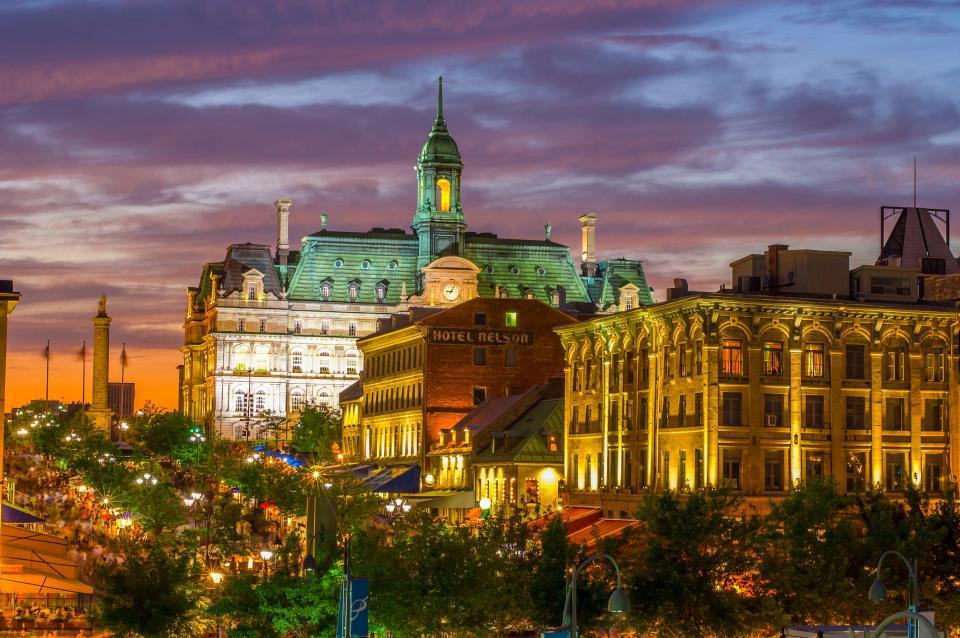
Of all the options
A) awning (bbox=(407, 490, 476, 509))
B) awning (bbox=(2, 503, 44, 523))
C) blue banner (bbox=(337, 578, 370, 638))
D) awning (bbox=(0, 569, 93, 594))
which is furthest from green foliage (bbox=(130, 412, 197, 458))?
blue banner (bbox=(337, 578, 370, 638))

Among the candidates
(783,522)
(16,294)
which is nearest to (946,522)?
(783,522)

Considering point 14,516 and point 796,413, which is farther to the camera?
point 796,413

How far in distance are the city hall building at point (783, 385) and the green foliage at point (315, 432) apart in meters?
75.0

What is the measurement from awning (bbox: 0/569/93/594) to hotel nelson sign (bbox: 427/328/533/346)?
58.5 meters

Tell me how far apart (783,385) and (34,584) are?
36.6 meters

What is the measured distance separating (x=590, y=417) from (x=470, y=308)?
27.9m

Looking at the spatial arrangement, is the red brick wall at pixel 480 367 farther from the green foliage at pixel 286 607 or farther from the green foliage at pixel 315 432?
the green foliage at pixel 286 607

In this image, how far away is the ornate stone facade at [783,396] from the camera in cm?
7969

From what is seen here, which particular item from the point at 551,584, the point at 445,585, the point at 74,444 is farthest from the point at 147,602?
the point at 74,444

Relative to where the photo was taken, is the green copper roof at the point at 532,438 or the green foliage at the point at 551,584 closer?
the green foliage at the point at 551,584

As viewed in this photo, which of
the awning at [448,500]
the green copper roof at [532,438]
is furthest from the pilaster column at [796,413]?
the awning at [448,500]

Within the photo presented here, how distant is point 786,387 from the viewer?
80.8 meters

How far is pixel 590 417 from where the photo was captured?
3691 inches

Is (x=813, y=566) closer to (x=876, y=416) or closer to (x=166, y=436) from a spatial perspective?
(x=876, y=416)
